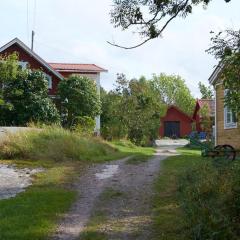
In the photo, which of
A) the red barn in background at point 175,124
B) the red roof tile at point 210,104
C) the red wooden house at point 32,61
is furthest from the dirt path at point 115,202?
the red barn in background at point 175,124

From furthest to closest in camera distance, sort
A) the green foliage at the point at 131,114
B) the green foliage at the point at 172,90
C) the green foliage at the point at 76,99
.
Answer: the green foliage at the point at 172,90, the green foliage at the point at 131,114, the green foliage at the point at 76,99

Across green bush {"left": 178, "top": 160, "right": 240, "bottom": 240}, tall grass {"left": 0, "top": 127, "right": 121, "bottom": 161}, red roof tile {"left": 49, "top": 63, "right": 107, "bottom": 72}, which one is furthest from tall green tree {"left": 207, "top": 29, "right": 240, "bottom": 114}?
red roof tile {"left": 49, "top": 63, "right": 107, "bottom": 72}

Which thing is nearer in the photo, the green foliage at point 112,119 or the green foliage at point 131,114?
the green foliage at point 112,119

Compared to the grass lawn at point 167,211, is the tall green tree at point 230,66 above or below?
above

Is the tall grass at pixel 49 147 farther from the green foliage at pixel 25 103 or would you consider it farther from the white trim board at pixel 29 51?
the white trim board at pixel 29 51

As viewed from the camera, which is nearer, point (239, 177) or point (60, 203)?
point (239, 177)

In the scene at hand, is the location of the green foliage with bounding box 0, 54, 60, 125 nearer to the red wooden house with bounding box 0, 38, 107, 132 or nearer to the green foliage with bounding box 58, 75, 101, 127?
the green foliage with bounding box 58, 75, 101, 127

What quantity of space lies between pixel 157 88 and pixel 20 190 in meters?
83.5

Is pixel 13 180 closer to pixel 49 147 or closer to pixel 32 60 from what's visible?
pixel 49 147

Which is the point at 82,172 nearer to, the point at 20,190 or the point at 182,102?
the point at 20,190

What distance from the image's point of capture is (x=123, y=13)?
8945 mm

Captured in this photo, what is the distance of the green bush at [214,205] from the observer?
8227mm

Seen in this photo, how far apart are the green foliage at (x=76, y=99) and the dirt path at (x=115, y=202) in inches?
687

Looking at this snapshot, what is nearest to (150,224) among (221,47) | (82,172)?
(221,47)
